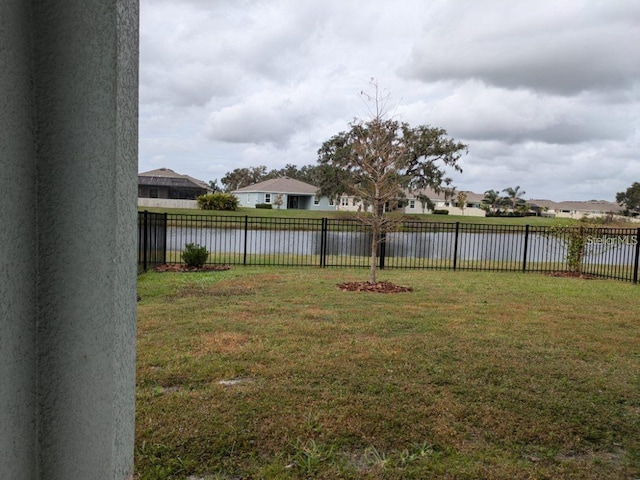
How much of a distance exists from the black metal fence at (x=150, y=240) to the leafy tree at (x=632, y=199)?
81.9 m

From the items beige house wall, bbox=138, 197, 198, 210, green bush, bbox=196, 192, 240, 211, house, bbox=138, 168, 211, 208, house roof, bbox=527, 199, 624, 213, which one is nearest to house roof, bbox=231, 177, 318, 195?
house, bbox=138, 168, 211, 208

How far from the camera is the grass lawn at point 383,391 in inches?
115

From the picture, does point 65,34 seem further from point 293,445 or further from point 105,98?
point 293,445

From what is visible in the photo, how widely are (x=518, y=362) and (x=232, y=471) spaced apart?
11.0ft

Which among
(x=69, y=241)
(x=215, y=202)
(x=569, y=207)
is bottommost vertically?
(x=69, y=241)

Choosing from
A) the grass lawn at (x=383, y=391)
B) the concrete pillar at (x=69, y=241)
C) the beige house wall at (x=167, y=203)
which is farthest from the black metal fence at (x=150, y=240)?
the beige house wall at (x=167, y=203)

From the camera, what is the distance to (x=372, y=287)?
957 centimetres

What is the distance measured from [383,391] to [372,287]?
18.5 ft

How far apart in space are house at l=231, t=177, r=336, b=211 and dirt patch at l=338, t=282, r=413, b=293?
45.3 meters

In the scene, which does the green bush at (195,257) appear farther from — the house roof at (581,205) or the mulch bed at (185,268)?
Result: the house roof at (581,205)

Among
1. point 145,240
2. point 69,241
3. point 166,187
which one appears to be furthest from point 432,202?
point 69,241

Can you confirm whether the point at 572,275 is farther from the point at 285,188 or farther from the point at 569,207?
the point at 569,207

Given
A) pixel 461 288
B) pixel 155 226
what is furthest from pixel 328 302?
pixel 155 226

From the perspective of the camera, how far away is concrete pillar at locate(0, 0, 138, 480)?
156 cm
